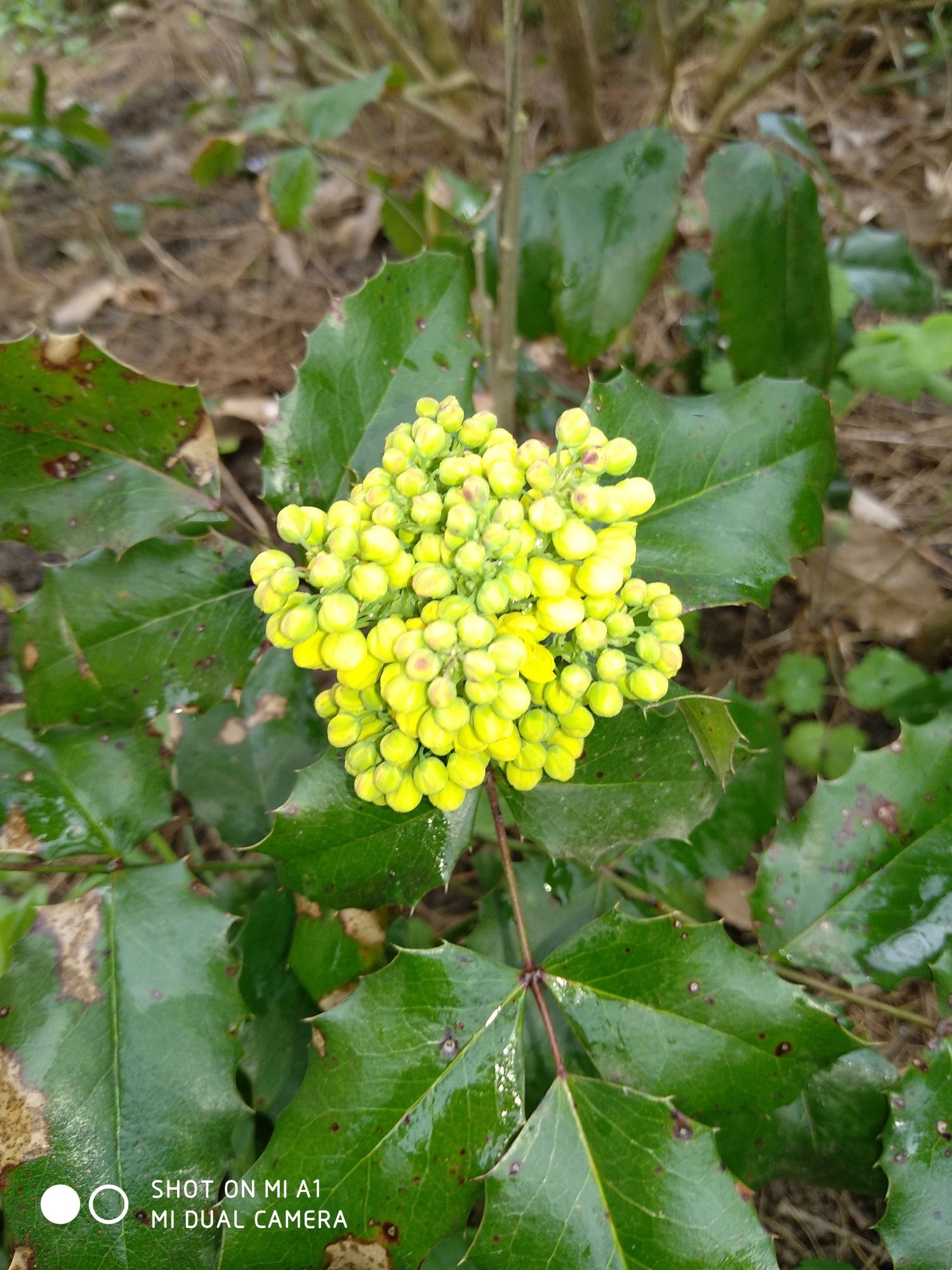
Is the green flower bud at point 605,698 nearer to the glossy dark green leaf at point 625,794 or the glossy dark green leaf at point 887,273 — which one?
the glossy dark green leaf at point 625,794

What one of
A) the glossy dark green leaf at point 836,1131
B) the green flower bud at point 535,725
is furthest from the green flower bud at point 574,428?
the glossy dark green leaf at point 836,1131

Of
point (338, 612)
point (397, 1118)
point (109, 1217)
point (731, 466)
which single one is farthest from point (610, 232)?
point (109, 1217)

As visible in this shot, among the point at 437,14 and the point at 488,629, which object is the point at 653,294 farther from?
the point at 488,629

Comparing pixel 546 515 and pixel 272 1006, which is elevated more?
pixel 546 515

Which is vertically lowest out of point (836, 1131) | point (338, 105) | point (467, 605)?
point (836, 1131)

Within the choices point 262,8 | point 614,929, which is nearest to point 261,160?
point 262,8

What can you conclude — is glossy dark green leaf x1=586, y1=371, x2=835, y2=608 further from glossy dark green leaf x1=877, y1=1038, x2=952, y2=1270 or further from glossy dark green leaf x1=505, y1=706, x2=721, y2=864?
glossy dark green leaf x1=877, y1=1038, x2=952, y2=1270

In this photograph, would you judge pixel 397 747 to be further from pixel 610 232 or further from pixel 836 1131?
pixel 610 232
